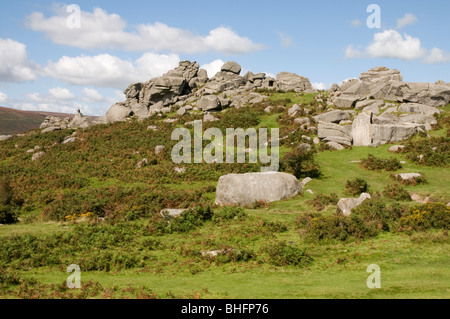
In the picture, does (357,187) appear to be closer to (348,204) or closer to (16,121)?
(348,204)

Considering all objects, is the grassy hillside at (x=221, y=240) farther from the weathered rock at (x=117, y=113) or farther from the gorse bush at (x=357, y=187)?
the weathered rock at (x=117, y=113)

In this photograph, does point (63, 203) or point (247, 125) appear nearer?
point (63, 203)

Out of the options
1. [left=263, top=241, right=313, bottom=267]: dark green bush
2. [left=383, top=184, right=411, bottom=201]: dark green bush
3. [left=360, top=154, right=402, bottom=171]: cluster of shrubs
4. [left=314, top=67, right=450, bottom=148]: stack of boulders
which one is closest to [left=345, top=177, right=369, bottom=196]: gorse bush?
[left=383, top=184, right=411, bottom=201]: dark green bush

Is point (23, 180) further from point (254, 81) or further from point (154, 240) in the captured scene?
point (254, 81)

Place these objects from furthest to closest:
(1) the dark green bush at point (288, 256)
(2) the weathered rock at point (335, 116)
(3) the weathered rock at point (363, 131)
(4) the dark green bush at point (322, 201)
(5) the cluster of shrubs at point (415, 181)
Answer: (2) the weathered rock at point (335, 116) → (3) the weathered rock at point (363, 131) → (5) the cluster of shrubs at point (415, 181) → (4) the dark green bush at point (322, 201) → (1) the dark green bush at point (288, 256)

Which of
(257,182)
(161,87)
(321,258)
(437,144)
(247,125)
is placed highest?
(161,87)

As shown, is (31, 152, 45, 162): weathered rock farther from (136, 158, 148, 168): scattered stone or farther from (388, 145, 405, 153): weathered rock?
(388, 145, 405, 153): weathered rock

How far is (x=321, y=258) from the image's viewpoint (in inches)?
602

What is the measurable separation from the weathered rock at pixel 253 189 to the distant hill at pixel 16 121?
115 m

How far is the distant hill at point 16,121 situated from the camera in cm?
12612

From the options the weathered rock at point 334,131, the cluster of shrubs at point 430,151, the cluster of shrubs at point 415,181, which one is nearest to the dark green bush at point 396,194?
the cluster of shrubs at point 415,181

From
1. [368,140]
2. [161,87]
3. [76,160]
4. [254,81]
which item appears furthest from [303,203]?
[254,81]

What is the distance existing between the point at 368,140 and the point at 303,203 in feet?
63.5

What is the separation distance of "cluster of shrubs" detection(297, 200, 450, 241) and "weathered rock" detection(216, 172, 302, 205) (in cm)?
762
